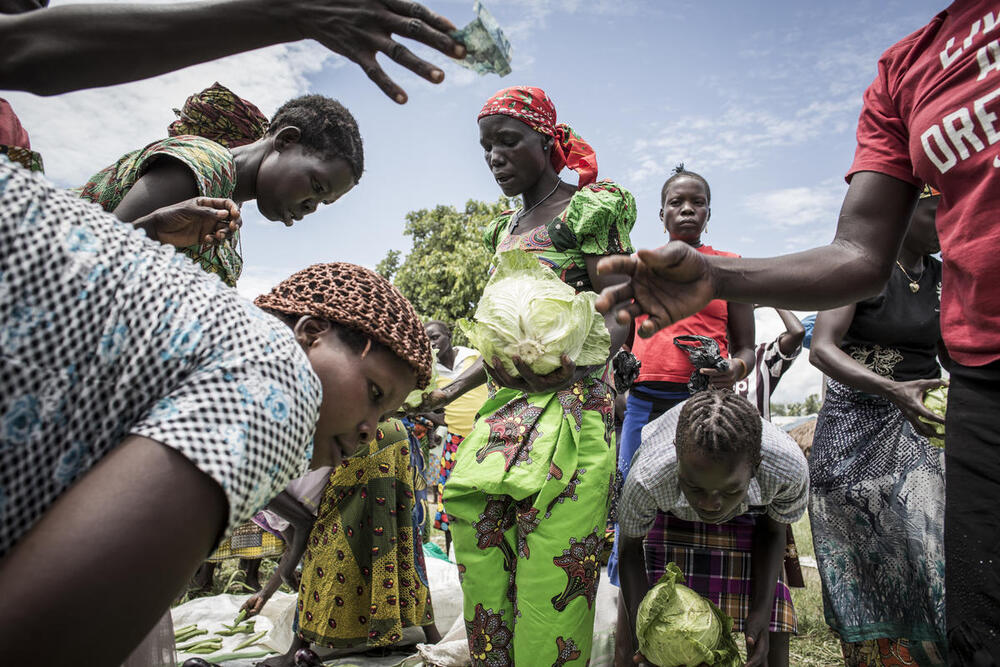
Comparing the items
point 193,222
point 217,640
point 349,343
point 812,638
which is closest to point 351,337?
point 349,343

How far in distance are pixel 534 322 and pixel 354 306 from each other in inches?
41.9

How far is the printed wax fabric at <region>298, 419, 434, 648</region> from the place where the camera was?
363 cm

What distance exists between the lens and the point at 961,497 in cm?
148

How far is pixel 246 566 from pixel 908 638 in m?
4.55

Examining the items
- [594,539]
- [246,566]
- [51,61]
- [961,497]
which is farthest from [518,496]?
[246,566]

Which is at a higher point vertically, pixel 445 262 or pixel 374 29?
pixel 445 262

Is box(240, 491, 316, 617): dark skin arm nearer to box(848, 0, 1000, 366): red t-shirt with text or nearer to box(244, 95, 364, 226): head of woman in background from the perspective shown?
box(244, 95, 364, 226): head of woman in background

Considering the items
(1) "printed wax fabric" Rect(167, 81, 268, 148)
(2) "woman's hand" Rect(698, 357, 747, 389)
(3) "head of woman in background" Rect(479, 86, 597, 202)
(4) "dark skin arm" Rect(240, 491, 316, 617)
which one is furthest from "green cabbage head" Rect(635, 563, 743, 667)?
(1) "printed wax fabric" Rect(167, 81, 268, 148)

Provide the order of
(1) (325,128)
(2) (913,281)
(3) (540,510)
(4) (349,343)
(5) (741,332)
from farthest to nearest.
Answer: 1. (5) (741,332)
2. (2) (913,281)
3. (1) (325,128)
4. (3) (540,510)
5. (4) (349,343)

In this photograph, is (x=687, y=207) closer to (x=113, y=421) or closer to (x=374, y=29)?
(x=374, y=29)

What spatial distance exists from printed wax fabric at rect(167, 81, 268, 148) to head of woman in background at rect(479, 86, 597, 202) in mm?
1162

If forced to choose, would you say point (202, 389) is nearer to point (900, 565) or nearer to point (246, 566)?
point (900, 565)

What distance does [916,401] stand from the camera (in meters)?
2.80

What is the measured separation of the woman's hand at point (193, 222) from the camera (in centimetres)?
204
